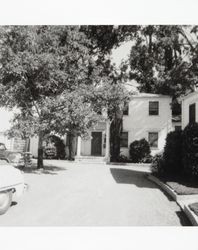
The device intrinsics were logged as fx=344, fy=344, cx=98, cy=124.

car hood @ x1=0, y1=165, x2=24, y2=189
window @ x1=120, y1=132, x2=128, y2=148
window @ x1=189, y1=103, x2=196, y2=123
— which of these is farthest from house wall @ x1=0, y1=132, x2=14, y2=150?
window @ x1=120, y1=132, x2=128, y2=148

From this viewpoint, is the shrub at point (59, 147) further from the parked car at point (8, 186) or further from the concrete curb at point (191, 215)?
the concrete curb at point (191, 215)

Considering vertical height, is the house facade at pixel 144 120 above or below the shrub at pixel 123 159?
above

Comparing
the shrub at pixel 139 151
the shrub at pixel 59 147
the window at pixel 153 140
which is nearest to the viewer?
the shrub at pixel 139 151

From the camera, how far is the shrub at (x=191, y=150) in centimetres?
1208

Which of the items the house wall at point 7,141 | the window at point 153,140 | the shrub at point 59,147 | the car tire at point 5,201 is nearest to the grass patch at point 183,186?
the car tire at point 5,201

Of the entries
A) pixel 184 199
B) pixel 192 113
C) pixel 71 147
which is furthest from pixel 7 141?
pixel 71 147

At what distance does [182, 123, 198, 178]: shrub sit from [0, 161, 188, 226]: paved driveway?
56.6 inches

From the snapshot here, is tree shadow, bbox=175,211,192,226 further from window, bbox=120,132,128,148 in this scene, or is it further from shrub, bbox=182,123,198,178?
window, bbox=120,132,128,148

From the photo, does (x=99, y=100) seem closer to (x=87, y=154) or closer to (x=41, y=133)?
(x=41, y=133)

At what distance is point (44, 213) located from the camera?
7.46 m

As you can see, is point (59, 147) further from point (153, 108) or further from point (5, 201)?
point (5, 201)
